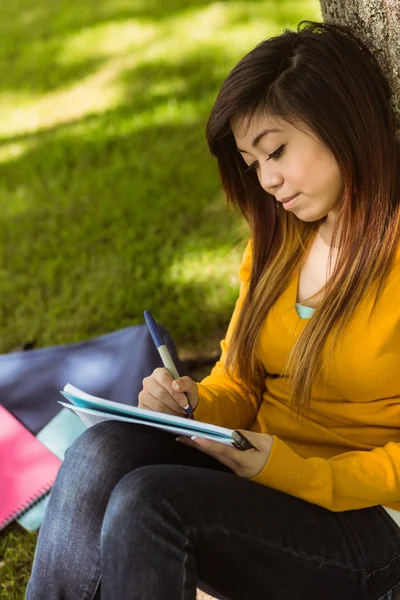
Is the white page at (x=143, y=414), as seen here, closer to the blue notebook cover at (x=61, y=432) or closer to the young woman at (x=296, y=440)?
the young woman at (x=296, y=440)

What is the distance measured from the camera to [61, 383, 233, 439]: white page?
5.37 ft

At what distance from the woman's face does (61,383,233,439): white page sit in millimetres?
588

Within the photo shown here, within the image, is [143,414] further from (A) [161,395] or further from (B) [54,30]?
(B) [54,30]

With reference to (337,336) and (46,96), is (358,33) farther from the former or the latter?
(46,96)

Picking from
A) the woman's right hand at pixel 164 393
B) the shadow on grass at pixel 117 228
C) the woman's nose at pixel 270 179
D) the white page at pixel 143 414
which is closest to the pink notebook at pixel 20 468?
the shadow on grass at pixel 117 228

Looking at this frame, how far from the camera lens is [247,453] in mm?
1794

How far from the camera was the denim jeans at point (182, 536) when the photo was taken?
64.0 inches

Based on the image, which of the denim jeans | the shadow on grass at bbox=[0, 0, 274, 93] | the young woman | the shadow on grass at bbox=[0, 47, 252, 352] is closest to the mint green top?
the young woman

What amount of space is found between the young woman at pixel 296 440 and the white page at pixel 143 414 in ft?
0.44

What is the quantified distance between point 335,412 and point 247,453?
0.32m

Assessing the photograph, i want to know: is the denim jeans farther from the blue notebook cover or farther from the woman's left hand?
the blue notebook cover

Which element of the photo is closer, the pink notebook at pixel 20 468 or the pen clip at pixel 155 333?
the pen clip at pixel 155 333

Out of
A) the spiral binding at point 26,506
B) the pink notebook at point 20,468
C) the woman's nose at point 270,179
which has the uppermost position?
the woman's nose at point 270,179

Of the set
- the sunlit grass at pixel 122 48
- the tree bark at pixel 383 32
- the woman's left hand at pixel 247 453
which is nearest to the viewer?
the woman's left hand at pixel 247 453
